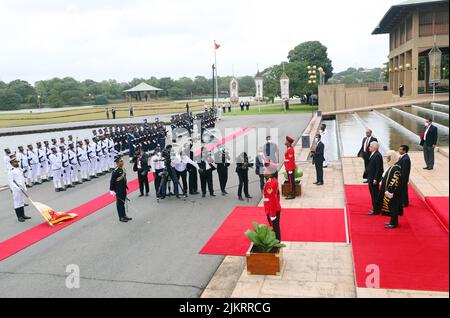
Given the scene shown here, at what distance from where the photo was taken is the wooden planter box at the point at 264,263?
701 centimetres

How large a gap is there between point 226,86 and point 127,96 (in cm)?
2533

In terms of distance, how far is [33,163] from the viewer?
16500mm

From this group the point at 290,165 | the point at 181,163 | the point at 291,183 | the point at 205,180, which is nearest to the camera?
the point at 290,165

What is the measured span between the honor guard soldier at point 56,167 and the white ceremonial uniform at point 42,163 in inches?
76.0

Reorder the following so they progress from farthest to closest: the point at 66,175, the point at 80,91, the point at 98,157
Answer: the point at 80,91
the point at 98,157
the point at 66,175

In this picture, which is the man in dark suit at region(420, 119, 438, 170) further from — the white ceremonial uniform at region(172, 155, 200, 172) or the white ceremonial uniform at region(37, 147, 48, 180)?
the white ceremonial uniform at region(37, 147, 48, 180)

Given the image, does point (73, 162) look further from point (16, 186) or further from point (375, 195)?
point (375, 195)

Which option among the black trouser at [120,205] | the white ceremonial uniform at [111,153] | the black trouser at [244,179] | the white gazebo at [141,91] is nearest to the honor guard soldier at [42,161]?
the white ceremonial uniform at [111,153]

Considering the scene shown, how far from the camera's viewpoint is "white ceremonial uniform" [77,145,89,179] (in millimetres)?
16391

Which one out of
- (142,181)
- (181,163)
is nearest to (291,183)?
(181,163)

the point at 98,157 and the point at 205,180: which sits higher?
the point at 98,157

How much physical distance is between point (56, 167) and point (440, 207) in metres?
12.4

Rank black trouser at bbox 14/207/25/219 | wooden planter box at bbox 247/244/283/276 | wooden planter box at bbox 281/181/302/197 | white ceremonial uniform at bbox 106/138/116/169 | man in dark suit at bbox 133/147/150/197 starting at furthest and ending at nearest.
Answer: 1. white ceremonial uniform at bbox 106/138/116/169
2. man in dark suit at bbox 133/147/150/197
3. wooden planter box at bbox 281/181/302/197
4. black trouser at bbox 14/207/25/219
5. wooden planter box at bbox 247/244/283/276

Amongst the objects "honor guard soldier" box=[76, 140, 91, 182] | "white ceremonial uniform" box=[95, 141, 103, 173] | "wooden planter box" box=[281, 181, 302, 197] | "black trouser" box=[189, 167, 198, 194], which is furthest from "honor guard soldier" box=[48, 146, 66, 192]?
"wooden planter box" box=[281, 181, 302, 197]
